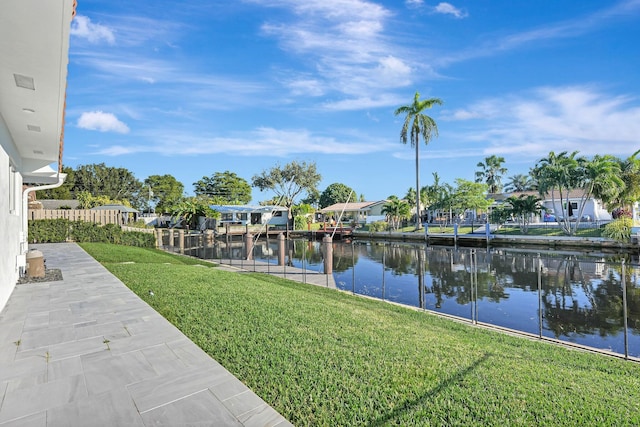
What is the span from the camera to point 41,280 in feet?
23.9

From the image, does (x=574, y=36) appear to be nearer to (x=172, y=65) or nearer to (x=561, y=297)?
(x=561, y=297)

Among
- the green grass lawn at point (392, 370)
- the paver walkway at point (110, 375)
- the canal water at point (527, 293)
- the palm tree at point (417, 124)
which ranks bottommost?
the canal water at point (527, 293)

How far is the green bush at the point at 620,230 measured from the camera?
71.6 ft

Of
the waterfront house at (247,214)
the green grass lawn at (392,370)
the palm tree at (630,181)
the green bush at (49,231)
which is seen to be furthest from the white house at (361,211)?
the green grass lawn at (392,370)

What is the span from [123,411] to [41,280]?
6.51 metres

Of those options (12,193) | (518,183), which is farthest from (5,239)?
(518,183)

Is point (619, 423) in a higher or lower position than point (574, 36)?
lower

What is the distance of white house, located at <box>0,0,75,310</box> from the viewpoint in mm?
2973

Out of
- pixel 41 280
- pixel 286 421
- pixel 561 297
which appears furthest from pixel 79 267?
pixel 561 297

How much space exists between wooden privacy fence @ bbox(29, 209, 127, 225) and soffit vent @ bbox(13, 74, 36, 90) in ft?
50.5

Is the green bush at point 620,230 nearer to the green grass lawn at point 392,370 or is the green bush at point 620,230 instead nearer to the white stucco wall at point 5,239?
the green grass lawn at point 392,370

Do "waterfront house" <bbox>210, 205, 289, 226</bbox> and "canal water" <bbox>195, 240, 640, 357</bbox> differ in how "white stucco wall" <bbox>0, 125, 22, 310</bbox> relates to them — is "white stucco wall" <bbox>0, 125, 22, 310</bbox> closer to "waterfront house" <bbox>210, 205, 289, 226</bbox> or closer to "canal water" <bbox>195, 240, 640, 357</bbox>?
"canal water" <bbox>195, 240, 640, 357</bbox>

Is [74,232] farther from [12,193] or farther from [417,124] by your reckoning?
[417,124]

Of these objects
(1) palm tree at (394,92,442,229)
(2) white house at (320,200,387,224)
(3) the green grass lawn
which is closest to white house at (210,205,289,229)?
(2) white house at (320,200,387,224)
